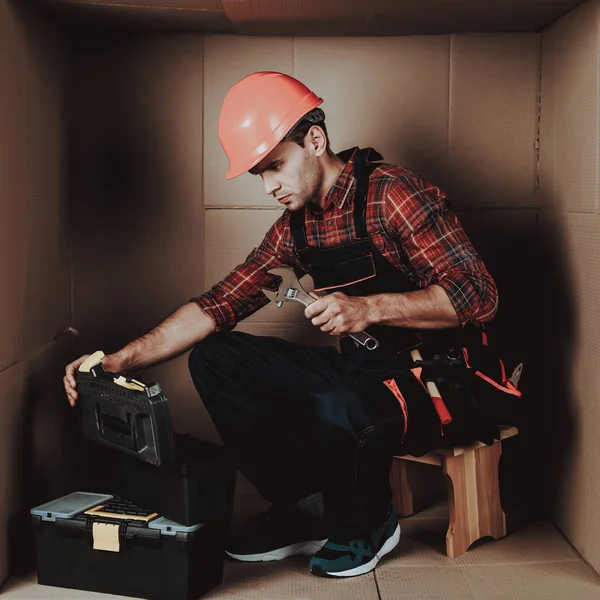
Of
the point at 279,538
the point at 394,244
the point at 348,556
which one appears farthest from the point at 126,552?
the point at 394,244

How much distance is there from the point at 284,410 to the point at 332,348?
26 cm

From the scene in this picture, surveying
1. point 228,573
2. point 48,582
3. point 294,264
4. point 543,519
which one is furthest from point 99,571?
point 543,519

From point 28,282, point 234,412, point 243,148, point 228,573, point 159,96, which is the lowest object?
point 228,573

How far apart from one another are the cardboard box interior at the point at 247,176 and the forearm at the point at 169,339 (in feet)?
1.02

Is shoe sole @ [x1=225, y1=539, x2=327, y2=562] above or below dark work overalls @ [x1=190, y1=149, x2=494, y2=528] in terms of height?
below

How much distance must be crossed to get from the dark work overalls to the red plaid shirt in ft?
0.11

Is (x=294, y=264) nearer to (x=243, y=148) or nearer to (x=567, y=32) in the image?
(x=243, y=148)

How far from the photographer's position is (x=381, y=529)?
7.33ft

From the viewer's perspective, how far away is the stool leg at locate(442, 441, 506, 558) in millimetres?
2273

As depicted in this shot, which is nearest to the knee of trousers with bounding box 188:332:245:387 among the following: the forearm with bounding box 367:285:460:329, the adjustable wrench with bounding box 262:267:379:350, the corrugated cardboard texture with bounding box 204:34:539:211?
the adjustable wrench with bounding box 262:267:379:350

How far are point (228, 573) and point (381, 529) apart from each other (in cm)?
42

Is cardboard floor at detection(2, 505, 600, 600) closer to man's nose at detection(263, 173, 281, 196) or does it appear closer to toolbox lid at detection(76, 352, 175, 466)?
toolbox lid at detection(76, 352, 175, 466)

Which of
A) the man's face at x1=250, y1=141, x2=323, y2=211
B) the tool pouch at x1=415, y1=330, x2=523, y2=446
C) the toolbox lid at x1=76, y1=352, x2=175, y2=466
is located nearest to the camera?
the toolbox lid at x1=76, y1=352, x2=175, y2=466

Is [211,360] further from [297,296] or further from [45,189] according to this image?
[45,189]
